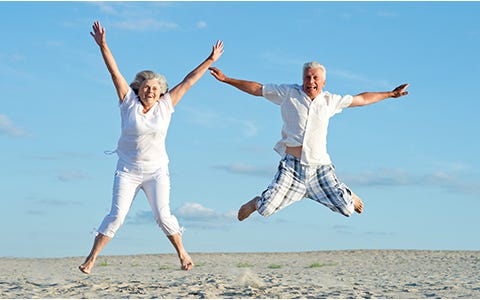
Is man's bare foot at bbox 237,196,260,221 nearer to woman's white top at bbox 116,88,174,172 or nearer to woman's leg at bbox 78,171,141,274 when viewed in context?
woman's white top at bbox 116,88,174,172

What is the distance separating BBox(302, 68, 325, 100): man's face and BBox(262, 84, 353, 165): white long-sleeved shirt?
0.07m

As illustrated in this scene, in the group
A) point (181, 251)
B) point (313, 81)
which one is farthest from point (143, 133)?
point (313, 81)

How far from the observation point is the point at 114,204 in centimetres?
909

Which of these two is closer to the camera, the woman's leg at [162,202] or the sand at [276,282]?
the woman's leg at [162,202]

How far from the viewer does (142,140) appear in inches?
350

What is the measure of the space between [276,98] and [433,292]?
13.9 ft

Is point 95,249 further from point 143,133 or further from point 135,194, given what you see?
point 143,133

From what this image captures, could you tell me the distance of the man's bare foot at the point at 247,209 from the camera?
966cm

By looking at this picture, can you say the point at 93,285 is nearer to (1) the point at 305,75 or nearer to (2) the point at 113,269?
(1) the point at 305,75

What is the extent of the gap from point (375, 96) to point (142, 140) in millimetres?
3492

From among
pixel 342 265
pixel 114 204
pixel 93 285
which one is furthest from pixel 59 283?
pixel 342 265

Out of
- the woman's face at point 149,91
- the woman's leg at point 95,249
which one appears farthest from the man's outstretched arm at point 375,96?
the woman's leg at point 95,249

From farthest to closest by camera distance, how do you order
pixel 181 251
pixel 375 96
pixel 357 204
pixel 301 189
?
pixel 375 96
pixel 357 204
pixel 301 189
pixel 181 251

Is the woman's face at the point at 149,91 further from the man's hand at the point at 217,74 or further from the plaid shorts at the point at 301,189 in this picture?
the plaid shorts at the point at 301,189
